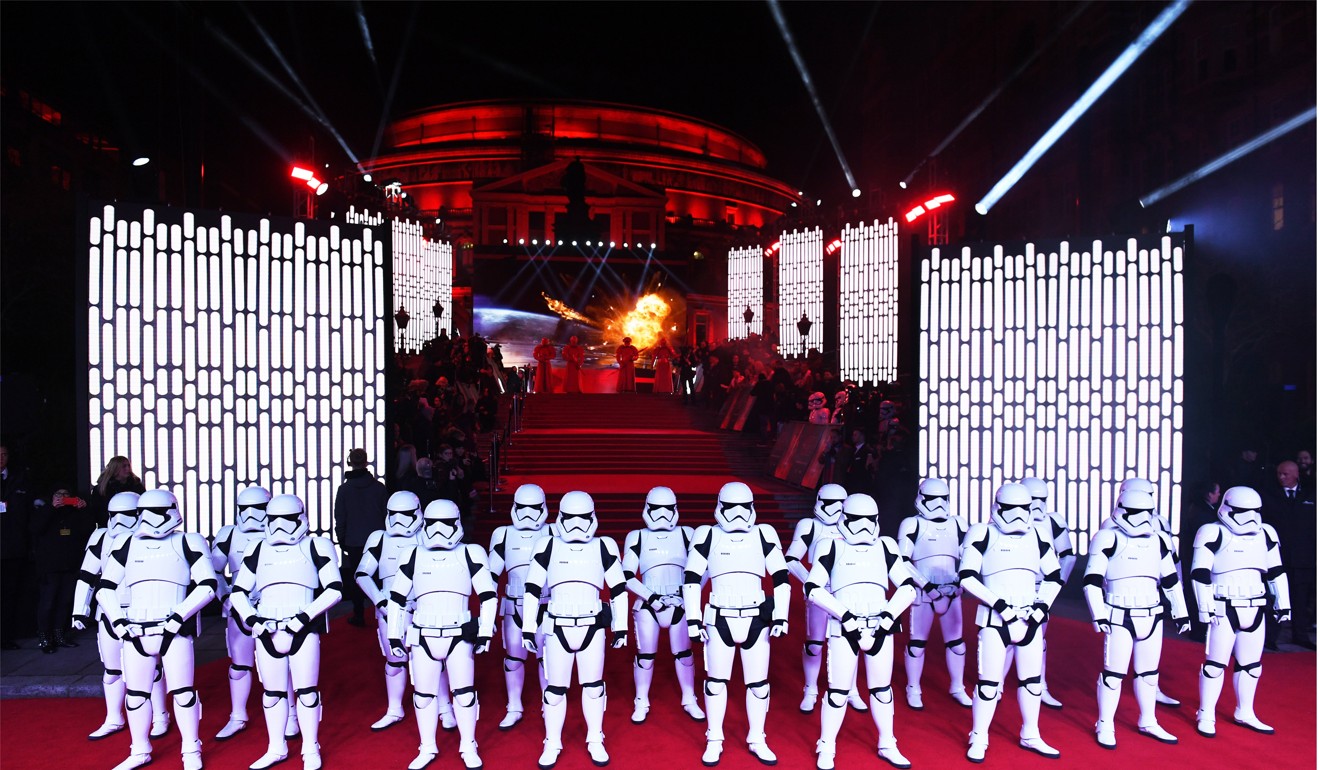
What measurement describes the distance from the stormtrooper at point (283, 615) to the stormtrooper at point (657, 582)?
241cm

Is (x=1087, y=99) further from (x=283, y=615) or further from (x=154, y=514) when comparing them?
(x=154, y=514)

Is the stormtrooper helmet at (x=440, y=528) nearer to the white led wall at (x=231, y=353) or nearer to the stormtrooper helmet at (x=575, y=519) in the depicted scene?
the stormtrooper helmet at (x=575, y=519)

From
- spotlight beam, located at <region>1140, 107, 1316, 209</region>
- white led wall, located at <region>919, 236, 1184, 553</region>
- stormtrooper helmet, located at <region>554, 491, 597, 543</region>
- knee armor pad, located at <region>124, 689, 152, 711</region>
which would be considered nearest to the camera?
knee armor pad, located at <region>124, 689, 152, 711</region>

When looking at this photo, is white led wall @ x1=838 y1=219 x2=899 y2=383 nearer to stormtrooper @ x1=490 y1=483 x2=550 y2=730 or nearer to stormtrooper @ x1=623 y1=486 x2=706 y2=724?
stormtrooper @ x1=623 y1=486 x2=706 y2=724

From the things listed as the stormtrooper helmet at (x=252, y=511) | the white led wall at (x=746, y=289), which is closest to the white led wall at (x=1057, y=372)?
the stormtrooper helmet at (x=252, y=511)

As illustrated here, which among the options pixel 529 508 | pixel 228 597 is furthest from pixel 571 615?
pixel 228 597

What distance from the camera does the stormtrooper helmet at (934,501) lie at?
350 inches

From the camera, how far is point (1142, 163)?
27.4m

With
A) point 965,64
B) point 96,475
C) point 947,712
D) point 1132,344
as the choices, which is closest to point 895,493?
point 1132,344

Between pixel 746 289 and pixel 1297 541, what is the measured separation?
1020 inches

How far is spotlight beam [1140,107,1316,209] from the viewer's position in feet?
70.2

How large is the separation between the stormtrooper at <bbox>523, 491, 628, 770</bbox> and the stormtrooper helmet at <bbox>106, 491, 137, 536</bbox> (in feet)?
9.74

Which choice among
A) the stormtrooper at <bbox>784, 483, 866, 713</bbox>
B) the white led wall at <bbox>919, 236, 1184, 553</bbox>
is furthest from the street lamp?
the stormtrooper at <bbox>784, 483, 866, 713</bbox>

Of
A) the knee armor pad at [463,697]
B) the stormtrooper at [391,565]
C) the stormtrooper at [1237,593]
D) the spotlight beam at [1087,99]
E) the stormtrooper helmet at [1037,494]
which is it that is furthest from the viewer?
the spotlight beam at [1087,99]
